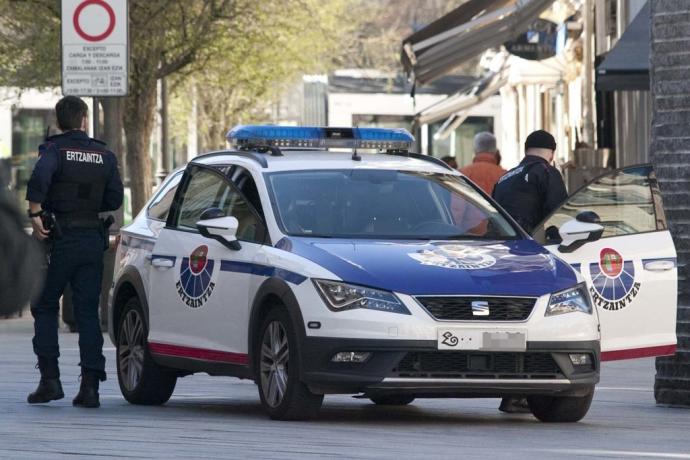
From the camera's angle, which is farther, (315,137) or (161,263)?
(315,137)

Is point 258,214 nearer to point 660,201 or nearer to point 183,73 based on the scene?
point 660,201

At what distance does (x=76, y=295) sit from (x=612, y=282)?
10.7ft

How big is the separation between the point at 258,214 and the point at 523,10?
608 inches

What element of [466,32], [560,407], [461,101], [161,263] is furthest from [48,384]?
[461,101]

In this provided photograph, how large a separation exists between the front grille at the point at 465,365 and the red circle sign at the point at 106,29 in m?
8.47

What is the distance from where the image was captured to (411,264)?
424 inches

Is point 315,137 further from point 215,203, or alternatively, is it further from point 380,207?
point 380,207

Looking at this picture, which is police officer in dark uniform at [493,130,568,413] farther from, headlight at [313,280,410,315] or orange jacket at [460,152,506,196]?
orange jacket at [460,152,506,196]

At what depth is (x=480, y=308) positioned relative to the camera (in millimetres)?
10586

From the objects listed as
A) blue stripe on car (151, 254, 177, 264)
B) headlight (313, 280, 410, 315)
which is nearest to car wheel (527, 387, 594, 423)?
headlight (313, 280, 410, 315)

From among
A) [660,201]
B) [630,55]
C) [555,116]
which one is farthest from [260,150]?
[555,116]

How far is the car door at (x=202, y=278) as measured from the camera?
37.9ft

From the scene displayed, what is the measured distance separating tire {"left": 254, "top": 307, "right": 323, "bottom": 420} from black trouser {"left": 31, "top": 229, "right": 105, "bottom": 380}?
141cm

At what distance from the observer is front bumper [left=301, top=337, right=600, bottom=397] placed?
34.6 ft
